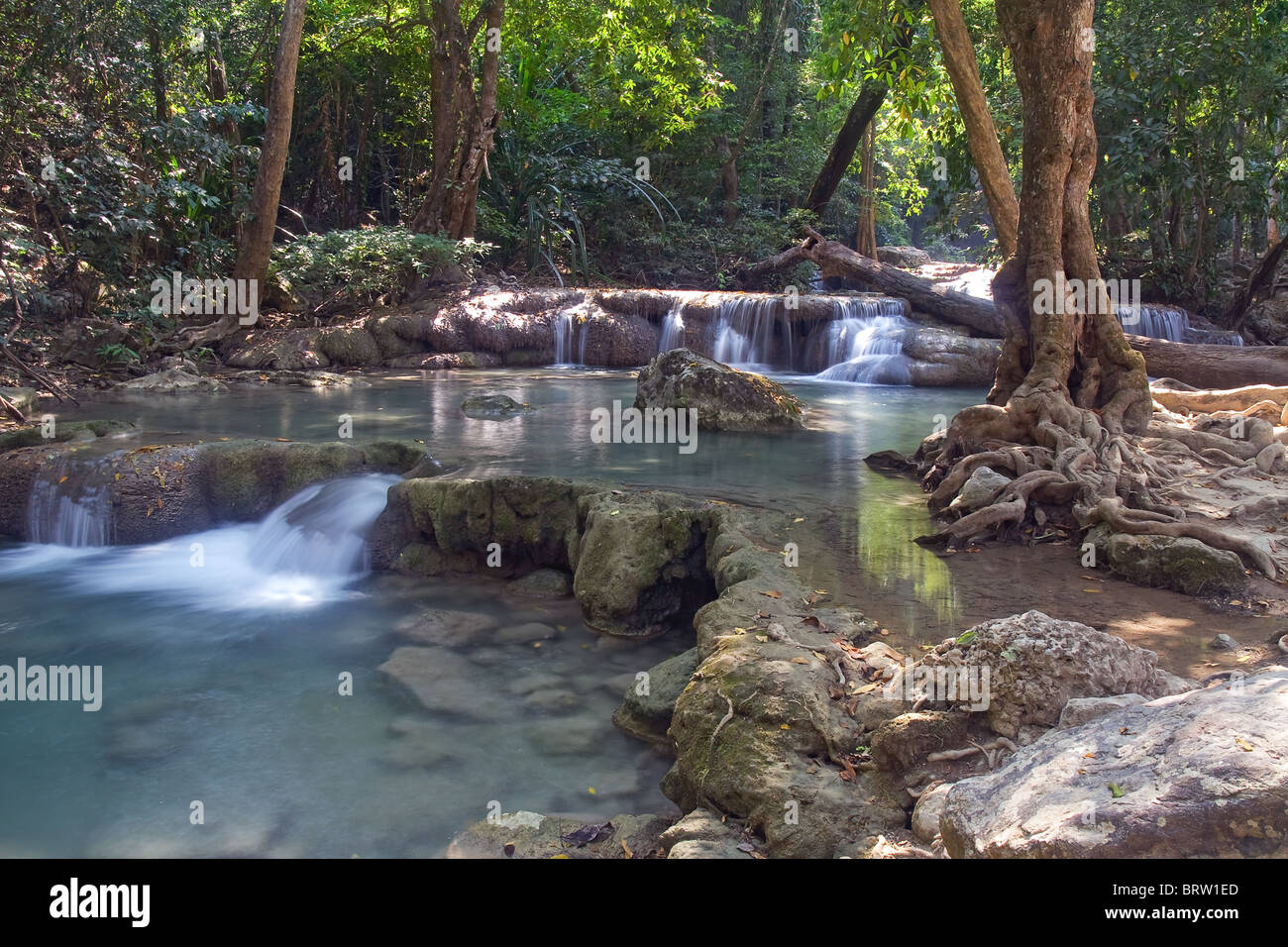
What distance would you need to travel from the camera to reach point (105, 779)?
431 cm

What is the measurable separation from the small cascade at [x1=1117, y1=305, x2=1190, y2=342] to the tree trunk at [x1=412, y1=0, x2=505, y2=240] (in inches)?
450

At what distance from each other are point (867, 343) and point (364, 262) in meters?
8.52

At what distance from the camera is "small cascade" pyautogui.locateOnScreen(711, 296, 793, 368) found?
1645 centimetres

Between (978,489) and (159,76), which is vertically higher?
(159,76)

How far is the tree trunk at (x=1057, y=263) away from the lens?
24.5ft

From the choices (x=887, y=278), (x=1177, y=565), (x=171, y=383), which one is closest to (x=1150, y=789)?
(x=1177, y=565)

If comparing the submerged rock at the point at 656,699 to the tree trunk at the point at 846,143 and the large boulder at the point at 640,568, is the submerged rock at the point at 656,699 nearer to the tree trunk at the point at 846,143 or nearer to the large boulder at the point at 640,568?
the large boulder at the point at 640,568

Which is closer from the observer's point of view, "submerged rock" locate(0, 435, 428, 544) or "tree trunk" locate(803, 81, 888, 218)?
"submerged rock" locate(0, 435, 428, 544)

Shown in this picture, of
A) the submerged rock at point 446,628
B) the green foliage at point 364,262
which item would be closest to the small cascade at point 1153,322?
the green foliage at point 364,262

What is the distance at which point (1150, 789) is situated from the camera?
2.39 meters

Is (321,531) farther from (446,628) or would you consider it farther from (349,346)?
(349,346)

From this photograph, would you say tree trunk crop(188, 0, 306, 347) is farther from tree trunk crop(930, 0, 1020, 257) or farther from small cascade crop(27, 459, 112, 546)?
tree trunk crop(930, 0, 1020, 257)

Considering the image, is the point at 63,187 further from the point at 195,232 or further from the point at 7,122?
the point at 195,232

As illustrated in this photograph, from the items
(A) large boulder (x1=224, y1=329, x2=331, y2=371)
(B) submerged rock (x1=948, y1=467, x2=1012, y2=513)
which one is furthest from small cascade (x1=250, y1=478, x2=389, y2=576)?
(A) large boulder (x1=224, y1=329, x2=331, y2=371)
